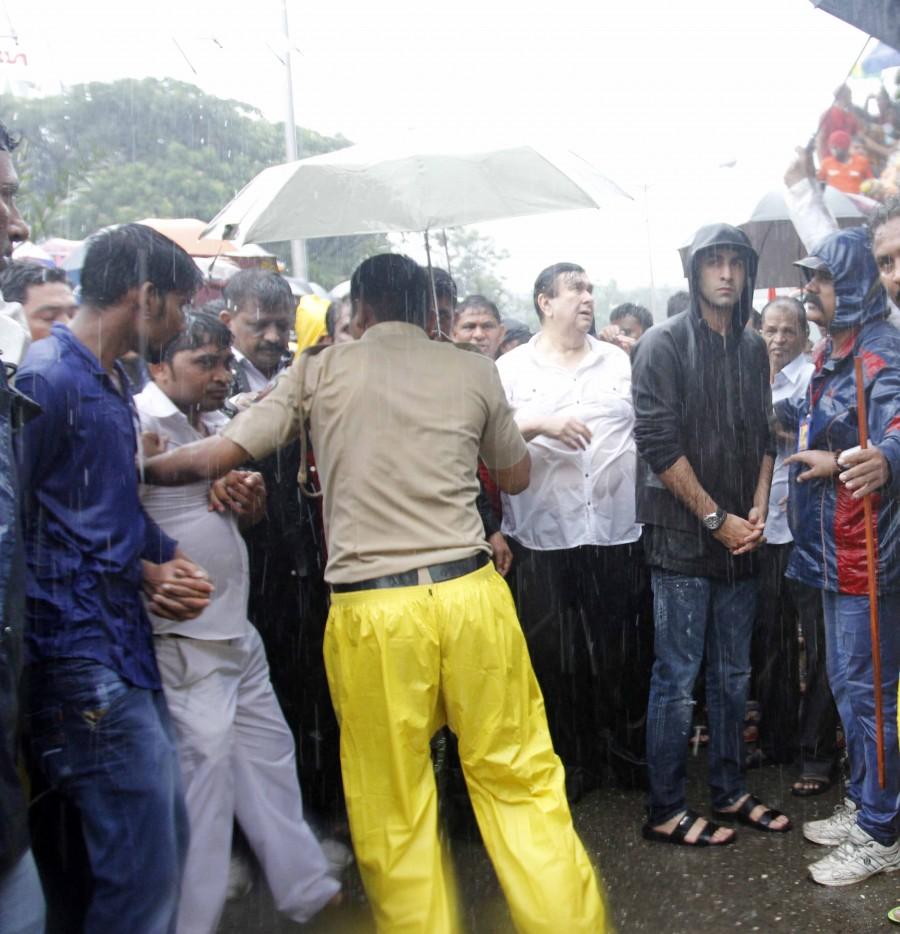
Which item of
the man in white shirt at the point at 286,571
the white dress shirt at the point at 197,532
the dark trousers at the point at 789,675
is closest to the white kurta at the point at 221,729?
the white dress shirt at the point at 197,532

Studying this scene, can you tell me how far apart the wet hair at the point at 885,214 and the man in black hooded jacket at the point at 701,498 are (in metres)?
0.61

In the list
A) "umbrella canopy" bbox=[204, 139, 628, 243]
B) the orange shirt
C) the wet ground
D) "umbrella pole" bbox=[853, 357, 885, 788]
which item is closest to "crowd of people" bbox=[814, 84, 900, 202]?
the orange shirt

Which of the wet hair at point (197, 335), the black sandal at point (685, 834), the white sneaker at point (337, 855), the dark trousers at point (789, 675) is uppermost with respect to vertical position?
the wet hair at point (197, 335)

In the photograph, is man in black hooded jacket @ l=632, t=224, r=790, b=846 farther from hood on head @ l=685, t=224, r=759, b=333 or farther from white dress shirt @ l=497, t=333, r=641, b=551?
white dress shirt @ l=497, t=333, r=641, b=551

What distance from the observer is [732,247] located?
4.24 m

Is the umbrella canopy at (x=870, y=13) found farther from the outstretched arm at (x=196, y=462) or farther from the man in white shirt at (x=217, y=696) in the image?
the outstretched arm at (x=196, y=462)

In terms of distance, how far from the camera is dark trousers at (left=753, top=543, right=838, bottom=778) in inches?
187

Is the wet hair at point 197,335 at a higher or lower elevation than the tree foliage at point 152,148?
lower

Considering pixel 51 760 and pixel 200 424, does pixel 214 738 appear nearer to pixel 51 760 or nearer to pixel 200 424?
pixel 51 760

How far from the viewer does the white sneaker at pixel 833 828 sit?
4.10 meters

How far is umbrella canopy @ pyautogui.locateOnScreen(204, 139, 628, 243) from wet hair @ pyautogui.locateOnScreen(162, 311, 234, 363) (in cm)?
34

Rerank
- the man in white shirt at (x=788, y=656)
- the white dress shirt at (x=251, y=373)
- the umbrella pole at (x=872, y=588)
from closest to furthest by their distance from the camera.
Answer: the umbrella pole at (x=872, y=588) < the white dress shirt at (x=251, y=373) < the man in white shirt at (x=788, y=656)

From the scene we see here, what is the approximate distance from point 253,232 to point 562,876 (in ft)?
7.30

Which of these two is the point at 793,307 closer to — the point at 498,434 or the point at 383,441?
the point at 498,434
